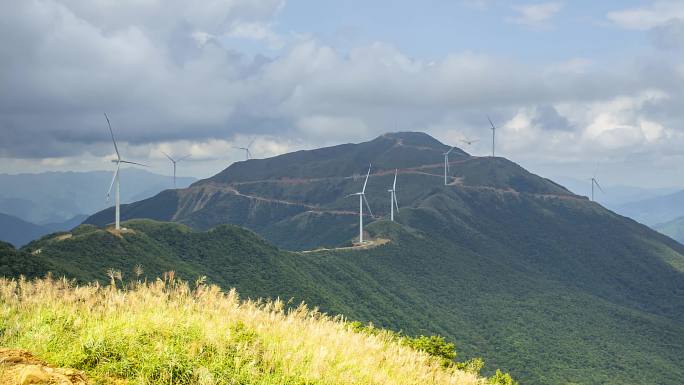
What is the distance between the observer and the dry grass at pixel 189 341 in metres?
13.2

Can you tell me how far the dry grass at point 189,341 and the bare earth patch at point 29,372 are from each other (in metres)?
0.59

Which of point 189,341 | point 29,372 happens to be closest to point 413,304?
point 189,341

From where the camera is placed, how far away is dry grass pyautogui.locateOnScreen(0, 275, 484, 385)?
13164 mm

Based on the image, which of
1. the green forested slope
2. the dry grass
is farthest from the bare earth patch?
the green forested slope

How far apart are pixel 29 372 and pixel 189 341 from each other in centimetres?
362

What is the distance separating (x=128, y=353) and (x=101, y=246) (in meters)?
111

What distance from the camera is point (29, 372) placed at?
11.5 m

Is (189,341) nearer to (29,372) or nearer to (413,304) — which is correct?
(29,372)

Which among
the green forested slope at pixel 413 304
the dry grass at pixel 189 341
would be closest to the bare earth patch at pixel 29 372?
the dry grass at pixel 189 341

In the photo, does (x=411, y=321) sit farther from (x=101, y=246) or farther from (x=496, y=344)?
(x=101, y=246)

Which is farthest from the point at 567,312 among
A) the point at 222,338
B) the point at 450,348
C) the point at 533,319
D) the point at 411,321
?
the point at 222,338

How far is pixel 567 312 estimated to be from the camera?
19362 cm

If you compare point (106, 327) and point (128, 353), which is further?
point (106, 327)

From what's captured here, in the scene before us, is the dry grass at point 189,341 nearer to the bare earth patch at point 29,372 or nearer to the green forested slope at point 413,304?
the bare earth patch at point 29,372
